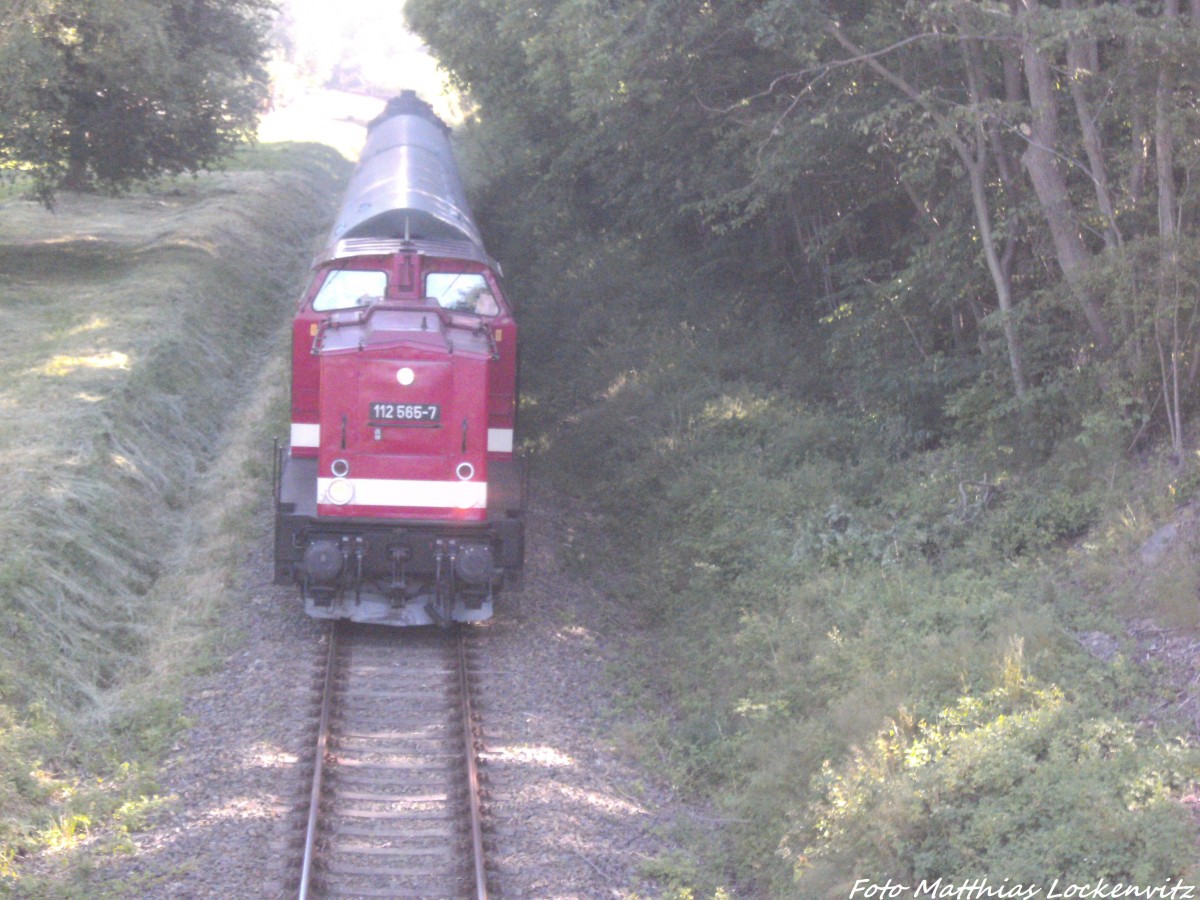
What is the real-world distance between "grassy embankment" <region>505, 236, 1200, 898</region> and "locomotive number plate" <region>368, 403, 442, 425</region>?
282 cm

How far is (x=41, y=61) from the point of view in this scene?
63.2ft

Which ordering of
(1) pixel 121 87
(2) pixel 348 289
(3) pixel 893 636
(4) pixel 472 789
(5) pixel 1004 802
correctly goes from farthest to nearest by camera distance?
1. (1) pixel 121 87
2. (2) pixel 348 289
3. (3) pixel 893 636
4. (4) pixel 472 789
5. (5) pixel 1004 802

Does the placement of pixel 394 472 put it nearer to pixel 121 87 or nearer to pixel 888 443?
pixel 888 443

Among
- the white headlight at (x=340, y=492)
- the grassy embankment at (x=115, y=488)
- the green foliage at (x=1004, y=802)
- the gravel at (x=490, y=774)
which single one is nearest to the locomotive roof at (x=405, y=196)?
the white headlight at (x=340, y=492)

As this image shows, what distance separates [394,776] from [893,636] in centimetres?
370

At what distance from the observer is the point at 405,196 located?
42.0ft

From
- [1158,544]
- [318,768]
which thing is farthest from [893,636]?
[318,768]

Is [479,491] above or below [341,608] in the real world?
above

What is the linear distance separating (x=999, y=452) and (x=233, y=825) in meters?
7.54

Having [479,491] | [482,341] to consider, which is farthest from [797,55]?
[479,491]

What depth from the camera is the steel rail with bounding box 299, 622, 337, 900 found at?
21.7 ft

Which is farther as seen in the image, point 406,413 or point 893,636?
point 406,413

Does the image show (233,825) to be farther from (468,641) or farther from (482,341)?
(482,341)

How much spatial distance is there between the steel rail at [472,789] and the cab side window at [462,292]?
329 cm
